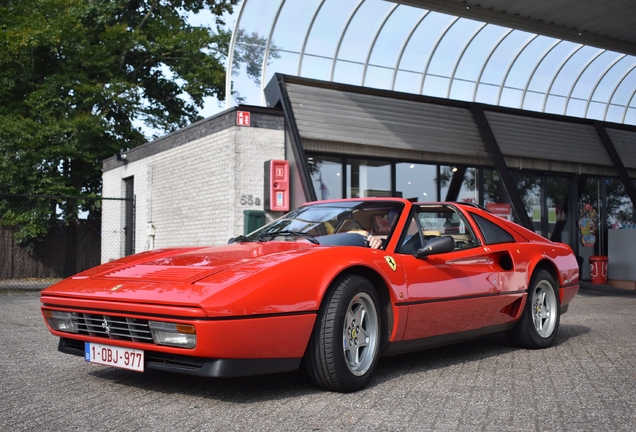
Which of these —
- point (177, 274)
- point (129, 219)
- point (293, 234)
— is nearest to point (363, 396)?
point (177, 274)

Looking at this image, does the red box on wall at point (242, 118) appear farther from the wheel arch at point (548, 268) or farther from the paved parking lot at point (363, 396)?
the wheel arch at point (548, 268)

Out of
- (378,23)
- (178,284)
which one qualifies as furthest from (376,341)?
(378,23)

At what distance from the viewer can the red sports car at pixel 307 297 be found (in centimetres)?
397

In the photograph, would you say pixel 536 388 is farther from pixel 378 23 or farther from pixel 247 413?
pixel 378 23

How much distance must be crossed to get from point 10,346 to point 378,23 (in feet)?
37.9

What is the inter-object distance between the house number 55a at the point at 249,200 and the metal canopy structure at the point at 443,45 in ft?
10.5

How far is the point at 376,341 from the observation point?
4.69 m

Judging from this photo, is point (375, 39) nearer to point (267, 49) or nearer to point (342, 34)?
point (342, 34)

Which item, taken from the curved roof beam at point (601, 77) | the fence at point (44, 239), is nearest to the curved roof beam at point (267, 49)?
the fence at point (44, 239)

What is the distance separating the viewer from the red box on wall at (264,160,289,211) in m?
12.5

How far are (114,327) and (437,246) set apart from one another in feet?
7.58

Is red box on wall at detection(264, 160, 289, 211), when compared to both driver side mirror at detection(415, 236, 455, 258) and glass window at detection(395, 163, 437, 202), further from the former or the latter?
driver side mirror at detection(415, 236, 455, 258)

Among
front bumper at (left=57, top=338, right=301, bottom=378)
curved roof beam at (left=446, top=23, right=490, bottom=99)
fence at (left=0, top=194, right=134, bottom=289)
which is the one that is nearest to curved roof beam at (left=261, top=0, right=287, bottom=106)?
curved roof beam at (left=446, top=23, right=490, bottom=99)

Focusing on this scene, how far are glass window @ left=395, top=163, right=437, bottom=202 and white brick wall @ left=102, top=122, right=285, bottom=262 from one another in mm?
2704
